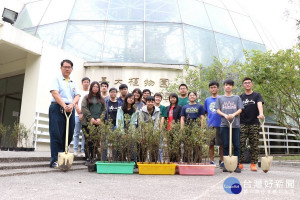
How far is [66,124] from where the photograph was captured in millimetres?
4359

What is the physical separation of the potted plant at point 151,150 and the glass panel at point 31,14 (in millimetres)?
10447

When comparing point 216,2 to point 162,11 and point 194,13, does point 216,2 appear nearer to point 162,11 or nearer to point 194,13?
point 194,13

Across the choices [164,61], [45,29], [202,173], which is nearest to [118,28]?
[164,61]

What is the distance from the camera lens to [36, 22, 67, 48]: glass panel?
11.2m

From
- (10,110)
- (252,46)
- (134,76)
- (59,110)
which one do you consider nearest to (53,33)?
(10,110)

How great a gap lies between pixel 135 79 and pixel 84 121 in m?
5.72

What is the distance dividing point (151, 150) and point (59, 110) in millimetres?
1611

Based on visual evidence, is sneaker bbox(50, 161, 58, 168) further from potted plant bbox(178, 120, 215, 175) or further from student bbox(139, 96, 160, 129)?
potted plant bbox(178, 120, 215, 175)

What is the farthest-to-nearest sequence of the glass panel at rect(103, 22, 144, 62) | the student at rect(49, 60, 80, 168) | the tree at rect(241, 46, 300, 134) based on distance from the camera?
the glass panel at rect(103, 22, 144, 62)
the tree at rect(241, 46, 300, 134)
the student at rect(49, 60, 80, 168)

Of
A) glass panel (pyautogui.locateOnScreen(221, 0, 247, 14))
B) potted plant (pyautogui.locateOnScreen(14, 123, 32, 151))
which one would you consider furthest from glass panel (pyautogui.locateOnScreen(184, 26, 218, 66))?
potted plant (pyautogui.locateOnScreen(14, 123, 32, 151))

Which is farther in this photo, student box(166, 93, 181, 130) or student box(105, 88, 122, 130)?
student box(166, 93, 181, 130)

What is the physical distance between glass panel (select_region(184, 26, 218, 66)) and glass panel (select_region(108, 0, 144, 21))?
2.16 metres

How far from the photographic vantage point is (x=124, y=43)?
1109 cm

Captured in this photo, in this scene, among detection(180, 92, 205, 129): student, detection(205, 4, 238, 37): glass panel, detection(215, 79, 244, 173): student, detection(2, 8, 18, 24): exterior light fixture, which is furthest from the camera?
detection(205, 4, 238, 37): glass panel
